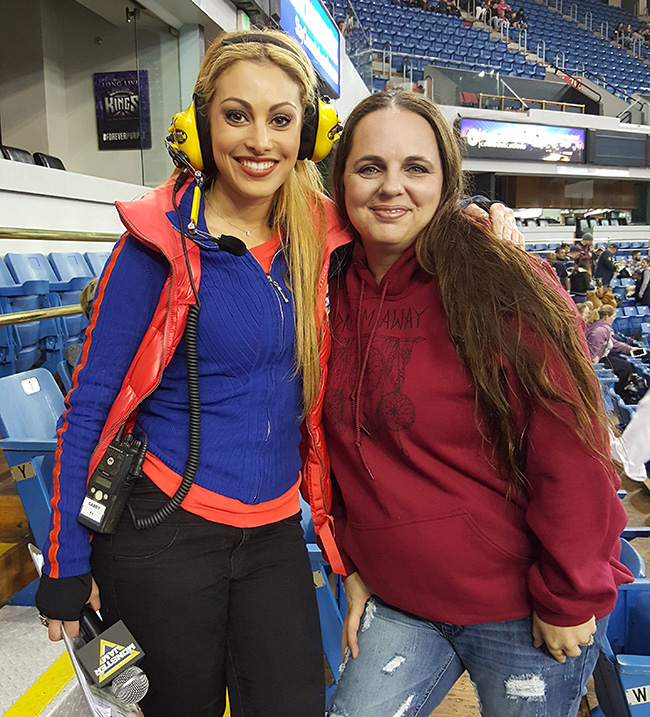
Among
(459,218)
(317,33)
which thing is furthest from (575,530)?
(317,33)

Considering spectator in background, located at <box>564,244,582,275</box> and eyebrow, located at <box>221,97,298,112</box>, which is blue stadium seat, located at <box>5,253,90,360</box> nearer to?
eyebrow, located at <box>221,97,298,112</box>

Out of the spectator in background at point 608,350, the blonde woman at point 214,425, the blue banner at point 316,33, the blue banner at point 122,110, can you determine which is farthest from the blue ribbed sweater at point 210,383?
the blue banner at point 122,110

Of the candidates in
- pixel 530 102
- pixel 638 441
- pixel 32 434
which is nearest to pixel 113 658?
pixel 32 434

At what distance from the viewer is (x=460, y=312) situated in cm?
94

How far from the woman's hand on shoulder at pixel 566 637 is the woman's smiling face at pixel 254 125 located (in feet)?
2.74

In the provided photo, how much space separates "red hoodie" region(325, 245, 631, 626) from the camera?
887mm

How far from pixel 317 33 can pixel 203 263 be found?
24.8 ft

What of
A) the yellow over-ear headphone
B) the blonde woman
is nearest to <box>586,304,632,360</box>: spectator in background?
the yellow over-ear headphone

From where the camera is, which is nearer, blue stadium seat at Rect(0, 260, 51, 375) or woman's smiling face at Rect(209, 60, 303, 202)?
woman's smiling face at Rect(209, 60, 303, 202)

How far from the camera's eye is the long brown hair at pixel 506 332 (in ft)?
2.93

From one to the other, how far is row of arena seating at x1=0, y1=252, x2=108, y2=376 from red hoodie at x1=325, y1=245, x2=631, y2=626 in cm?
252

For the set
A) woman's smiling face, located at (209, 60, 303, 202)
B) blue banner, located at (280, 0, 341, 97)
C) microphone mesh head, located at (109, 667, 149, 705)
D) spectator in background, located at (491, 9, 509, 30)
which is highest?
spectator in background, located at (491, 9, 509, 30)

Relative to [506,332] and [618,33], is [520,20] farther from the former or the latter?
[506,332]

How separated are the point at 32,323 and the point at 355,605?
270 cm
